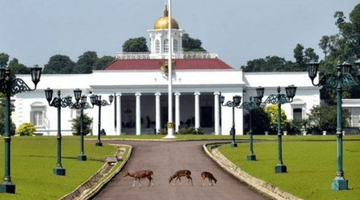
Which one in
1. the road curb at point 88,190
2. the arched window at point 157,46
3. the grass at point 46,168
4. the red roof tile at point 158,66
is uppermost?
the arched window at point 157,46

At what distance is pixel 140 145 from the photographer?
252ft

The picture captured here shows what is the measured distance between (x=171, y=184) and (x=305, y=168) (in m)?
6.87

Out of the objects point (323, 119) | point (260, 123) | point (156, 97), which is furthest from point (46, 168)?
point (156, 97)

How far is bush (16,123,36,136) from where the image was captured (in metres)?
124

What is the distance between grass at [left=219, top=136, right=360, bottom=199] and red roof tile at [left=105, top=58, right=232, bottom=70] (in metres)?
69.5

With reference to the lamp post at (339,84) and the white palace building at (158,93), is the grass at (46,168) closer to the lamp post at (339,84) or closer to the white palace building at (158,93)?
the lamp post at (339,84)

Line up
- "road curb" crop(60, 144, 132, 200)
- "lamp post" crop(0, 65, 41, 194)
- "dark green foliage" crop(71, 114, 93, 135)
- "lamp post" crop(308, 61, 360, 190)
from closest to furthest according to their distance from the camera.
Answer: "lamp post" crop(0, 65, 41, 194) < "lamp post" crop(308, 61, 360, 190) < "road curb" crop(60, 144, 132, 200) < "dark green foliage" crop(71, 114, 93, 135)

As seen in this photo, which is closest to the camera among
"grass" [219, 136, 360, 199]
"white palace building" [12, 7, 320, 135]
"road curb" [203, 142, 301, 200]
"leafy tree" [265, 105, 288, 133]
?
"grass" [219, 136, 360, 199]

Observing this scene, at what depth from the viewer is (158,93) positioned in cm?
13625

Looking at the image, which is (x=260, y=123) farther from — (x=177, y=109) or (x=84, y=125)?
(x=84, y=125)

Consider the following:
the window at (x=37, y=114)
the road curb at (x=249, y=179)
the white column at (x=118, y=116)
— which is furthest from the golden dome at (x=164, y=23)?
the road curb at (x=249, y=179)

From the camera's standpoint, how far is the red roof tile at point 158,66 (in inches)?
5492

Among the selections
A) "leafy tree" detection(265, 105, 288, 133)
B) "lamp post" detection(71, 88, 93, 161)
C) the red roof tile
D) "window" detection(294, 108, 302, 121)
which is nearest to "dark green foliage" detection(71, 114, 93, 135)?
the red roof tile

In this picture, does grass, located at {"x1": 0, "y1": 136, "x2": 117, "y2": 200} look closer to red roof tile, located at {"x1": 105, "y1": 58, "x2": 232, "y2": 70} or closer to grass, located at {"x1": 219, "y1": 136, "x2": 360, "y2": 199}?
grass, located at {"x1": 219, "y1": 136, "x2": 360, "y2": 199}
